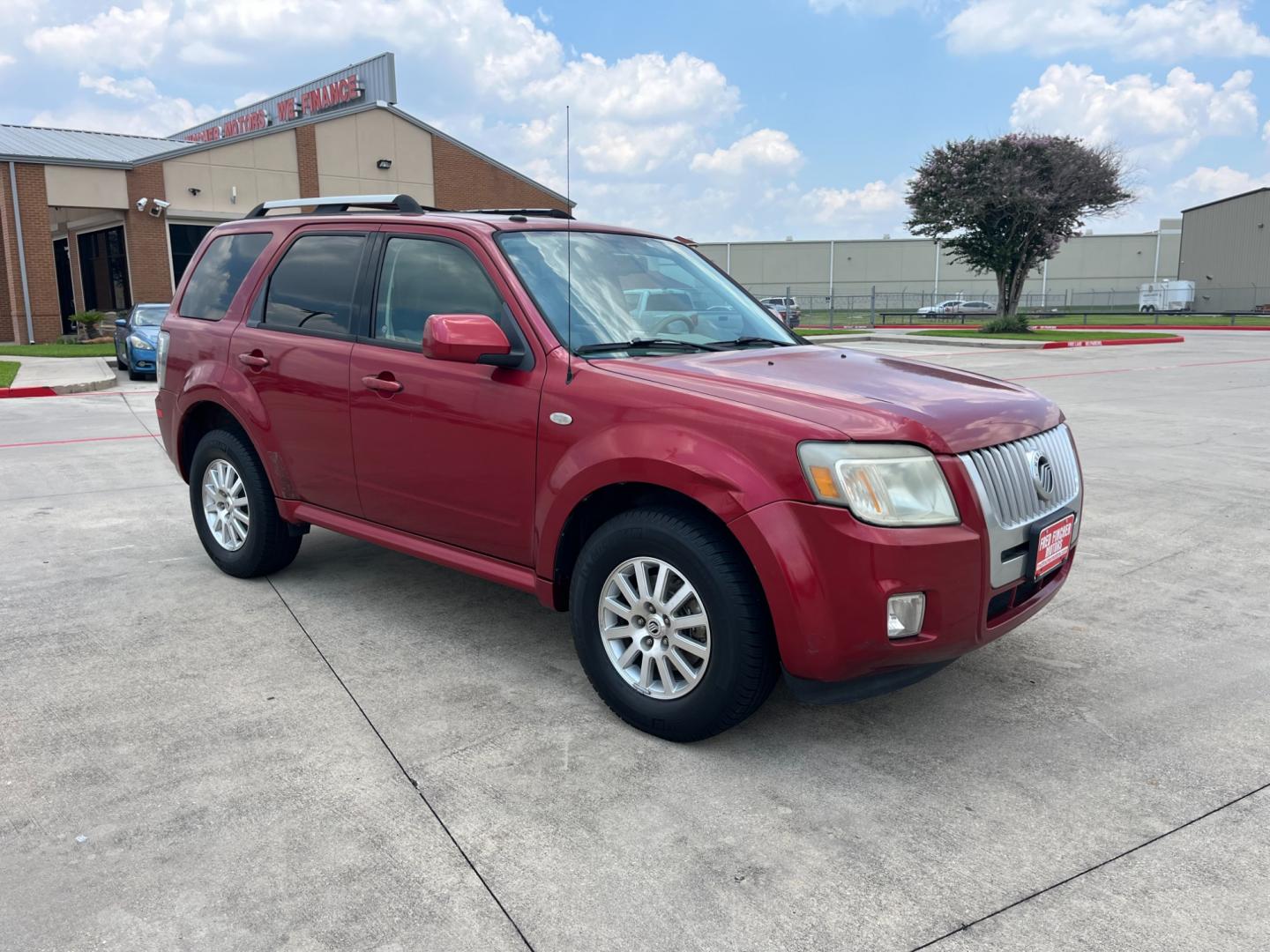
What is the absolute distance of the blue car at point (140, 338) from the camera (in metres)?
18.1

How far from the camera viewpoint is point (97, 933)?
246 cm

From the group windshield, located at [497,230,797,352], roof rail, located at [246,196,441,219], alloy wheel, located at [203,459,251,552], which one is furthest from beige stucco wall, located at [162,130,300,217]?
windshield, located at [497,230,797,352]

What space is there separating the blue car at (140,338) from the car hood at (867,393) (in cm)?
1633

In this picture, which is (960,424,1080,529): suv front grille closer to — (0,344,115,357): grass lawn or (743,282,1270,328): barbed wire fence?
(0,344,115,357): grass lawn

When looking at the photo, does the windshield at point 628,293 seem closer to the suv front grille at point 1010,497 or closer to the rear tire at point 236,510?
the suv front grille at point 1010,497

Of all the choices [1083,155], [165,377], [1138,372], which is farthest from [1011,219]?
[165,377]

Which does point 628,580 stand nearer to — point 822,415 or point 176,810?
point 822,415

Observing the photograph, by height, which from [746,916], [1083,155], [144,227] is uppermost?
[1083,155]

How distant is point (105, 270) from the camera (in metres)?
34.2

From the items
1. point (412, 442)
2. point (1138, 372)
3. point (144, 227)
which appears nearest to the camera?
point (412, 442)

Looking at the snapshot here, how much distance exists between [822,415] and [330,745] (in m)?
2.04

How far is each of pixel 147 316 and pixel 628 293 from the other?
57.3 feet

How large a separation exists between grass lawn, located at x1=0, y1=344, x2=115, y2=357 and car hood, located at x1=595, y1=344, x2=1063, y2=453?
23.7 metres

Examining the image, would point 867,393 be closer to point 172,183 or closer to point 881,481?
point 881,481
